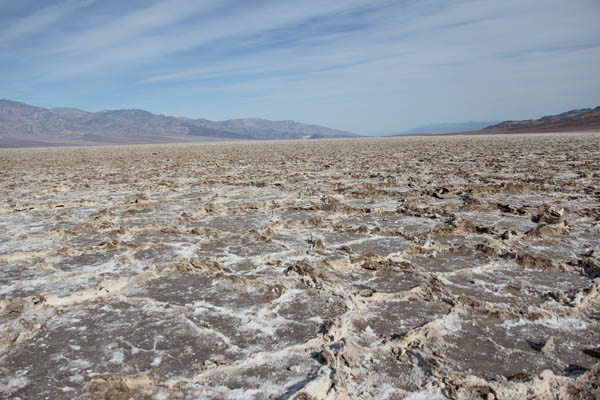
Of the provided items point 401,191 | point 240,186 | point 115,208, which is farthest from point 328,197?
point 115,208

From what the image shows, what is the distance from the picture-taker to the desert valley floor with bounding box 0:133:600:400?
1.62 m

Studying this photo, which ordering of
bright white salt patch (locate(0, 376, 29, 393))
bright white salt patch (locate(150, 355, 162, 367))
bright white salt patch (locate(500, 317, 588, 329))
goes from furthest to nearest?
bright white salt patch (locate(500, 317, 588, 329)), bright white salt patch (locate(150, 355, 162, 367)), bright white salt patch (locate(0, 376, 29, 393))

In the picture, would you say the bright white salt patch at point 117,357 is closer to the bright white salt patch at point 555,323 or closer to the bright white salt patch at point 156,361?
the bright white salt patch at point 156,361

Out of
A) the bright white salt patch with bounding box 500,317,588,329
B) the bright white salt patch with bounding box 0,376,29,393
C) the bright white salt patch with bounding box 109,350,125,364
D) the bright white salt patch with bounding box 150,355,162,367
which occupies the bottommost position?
the bright white salt patch with bounding box 500,317,588,329

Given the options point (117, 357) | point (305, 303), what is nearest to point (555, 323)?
point (305, 303)

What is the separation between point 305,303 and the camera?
7.71 feet

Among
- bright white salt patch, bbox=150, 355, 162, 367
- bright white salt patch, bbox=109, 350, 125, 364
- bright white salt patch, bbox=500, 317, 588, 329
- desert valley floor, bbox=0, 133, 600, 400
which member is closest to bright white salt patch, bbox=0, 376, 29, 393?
desert valley floor, bbox=0, 133, 600, 400

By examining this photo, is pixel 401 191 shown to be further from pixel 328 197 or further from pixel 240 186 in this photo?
pixel 240 186

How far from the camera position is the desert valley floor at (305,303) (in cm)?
162

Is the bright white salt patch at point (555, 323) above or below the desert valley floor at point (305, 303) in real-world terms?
below

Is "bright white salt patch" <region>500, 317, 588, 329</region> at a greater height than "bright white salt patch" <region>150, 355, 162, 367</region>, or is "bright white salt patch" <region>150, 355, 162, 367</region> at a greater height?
"bright white salt patch" <region>150, 355, 162, 367</region>

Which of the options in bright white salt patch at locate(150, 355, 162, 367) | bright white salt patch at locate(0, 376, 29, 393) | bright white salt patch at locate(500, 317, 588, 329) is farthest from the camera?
bright white salt patch at locate(500, 317, 588, 329)

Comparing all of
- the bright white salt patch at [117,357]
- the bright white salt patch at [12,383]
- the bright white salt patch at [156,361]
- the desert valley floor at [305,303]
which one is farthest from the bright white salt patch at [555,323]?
the bright white salt patch at [12,383]

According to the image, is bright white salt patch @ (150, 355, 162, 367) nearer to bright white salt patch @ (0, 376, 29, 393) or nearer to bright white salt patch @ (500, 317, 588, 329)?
bright white salt patch @ (0, 376, 29, 393)
